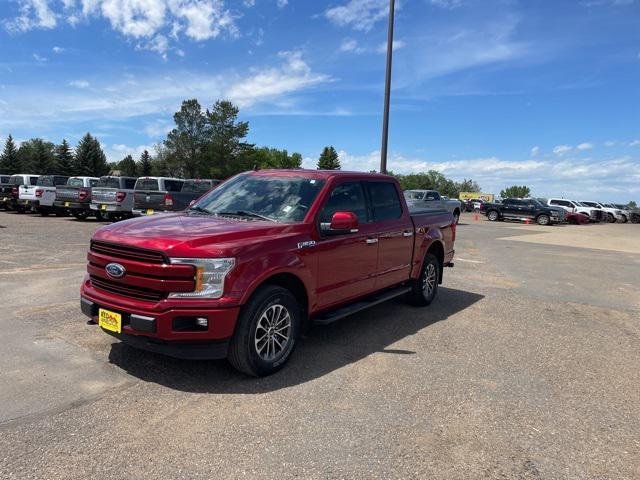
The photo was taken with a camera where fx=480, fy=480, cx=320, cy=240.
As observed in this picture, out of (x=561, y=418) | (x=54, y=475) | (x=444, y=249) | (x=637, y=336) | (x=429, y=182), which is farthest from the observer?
(x=429, y=182)

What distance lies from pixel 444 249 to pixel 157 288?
500cm

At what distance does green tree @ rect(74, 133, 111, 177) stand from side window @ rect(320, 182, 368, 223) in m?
78.8

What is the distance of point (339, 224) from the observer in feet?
15.0

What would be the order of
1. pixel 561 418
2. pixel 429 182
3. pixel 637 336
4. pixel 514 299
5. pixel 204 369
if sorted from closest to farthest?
pixel 561 418 → pixel 204 369 → pixel 637 336 → pixel 514 299 → pixel 429 182

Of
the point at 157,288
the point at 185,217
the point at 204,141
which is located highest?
the point at 204,141

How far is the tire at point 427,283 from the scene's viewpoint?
6980 mm

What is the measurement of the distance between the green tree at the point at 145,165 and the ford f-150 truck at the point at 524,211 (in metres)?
70.2

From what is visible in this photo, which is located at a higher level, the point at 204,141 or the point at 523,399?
the point at 204,141

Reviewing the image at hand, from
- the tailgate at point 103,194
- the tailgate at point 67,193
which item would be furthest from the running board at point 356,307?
the tailgate at point 67,193

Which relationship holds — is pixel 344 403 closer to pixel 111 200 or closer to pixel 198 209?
pixel 198 209

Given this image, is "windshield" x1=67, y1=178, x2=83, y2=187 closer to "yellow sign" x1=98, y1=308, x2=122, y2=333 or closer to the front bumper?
"yellow sign" x1=98, y1=308, x2=122, y2=333

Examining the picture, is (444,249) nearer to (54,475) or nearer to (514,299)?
(514,299)

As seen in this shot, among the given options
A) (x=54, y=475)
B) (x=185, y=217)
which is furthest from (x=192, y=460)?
(x=185, y=217)

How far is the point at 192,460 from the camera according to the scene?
2963 mm
